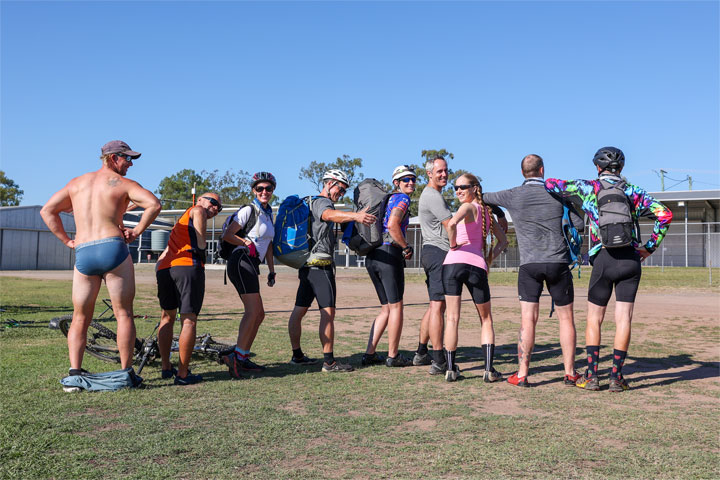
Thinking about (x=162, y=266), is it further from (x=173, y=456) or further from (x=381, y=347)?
(x=381, y=347)

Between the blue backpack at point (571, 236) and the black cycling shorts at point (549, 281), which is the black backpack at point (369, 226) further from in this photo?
the blue backpack at point (571, 236)

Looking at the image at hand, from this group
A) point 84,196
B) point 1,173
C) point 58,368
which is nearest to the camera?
point 84,196

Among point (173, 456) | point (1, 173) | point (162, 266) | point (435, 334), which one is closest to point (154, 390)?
point (162, 266)

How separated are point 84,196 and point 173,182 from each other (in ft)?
246

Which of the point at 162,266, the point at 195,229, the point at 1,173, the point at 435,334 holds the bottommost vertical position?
the point at 435,334

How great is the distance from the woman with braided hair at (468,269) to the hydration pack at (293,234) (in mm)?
1449

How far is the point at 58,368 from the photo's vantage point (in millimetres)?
5641

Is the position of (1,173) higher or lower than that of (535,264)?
higher

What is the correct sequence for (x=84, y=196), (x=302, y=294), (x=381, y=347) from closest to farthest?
(x=84, y=196)
(x=302, y=294)
(x=381, y=347)

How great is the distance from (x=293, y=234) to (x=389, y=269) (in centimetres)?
105

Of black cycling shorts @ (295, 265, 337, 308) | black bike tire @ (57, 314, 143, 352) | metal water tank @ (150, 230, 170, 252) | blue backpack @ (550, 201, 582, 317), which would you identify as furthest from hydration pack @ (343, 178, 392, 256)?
metal water tank @ (150, 230, 170, 252)

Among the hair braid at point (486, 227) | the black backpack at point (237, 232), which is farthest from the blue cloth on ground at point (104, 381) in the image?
the hair braid at point (486, 227)

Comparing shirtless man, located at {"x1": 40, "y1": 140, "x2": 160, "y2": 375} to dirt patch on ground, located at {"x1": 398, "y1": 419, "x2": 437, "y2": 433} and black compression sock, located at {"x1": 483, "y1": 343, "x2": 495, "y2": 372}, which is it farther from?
black compression sock, located at {"x1": 483, "y1": 343, "x2": 495, "y2": 372}

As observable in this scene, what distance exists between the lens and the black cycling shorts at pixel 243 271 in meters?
5.84
